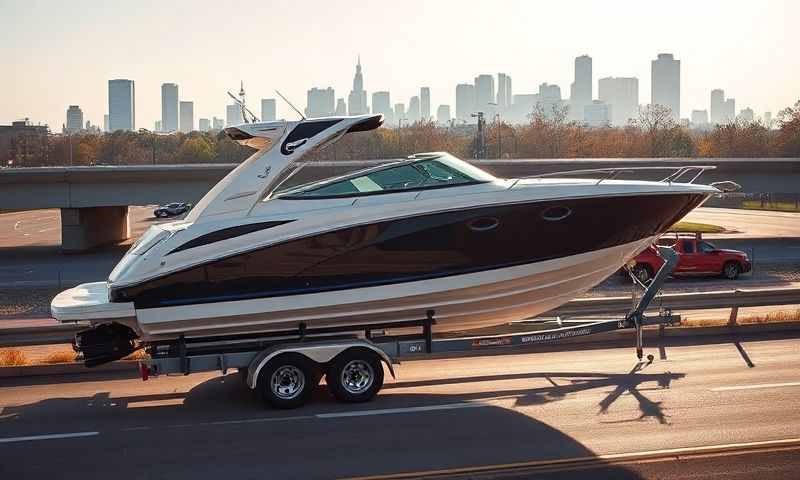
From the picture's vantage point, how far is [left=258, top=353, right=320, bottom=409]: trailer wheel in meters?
11.6

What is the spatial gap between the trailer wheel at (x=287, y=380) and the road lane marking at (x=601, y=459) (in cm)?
288

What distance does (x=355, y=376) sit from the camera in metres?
12.0

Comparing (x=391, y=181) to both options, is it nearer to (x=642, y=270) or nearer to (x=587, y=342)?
(x=587, y=342)

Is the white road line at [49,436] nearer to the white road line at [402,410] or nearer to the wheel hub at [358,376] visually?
→ the white road line at [402,410]

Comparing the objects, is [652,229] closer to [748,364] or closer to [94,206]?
[748,364]

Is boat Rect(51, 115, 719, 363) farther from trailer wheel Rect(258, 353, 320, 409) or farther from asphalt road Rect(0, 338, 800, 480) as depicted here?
asphalt road Rect(0, 338, 800, 480)

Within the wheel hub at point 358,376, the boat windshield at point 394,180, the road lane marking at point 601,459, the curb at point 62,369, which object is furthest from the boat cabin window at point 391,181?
the road lane marking at point 601,459

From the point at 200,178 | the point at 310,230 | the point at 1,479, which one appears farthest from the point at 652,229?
the point at 200,178

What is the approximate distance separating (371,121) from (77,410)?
17.6 ft

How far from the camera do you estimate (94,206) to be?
1730 inches

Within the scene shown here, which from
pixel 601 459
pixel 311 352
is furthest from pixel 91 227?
pixel 601 459

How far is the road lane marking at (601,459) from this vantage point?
9.11 m

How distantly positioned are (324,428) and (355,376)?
1.22 meters

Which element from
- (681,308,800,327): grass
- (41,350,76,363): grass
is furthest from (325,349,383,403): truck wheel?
(681,308,800,327): grass
